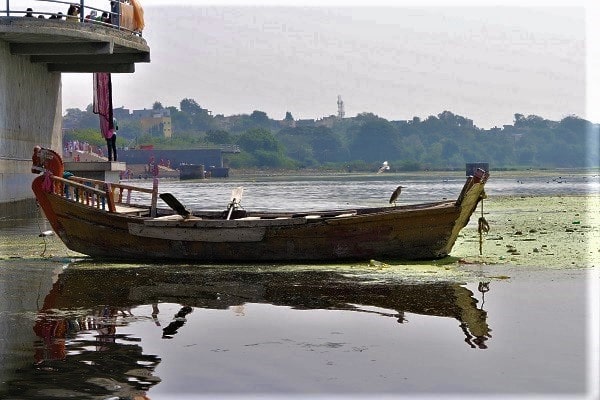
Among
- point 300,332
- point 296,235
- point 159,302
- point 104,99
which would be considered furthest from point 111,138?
point 300,332

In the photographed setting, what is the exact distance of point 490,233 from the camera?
910 inches

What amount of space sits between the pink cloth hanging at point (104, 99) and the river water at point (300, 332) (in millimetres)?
19485

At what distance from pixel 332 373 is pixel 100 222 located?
9.66 m

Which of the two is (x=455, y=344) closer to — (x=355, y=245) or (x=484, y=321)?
(x=484, y=321)

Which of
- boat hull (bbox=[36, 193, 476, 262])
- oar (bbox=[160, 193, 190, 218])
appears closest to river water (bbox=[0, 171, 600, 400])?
boat hull (bbox=[36, 193, 476, 262])

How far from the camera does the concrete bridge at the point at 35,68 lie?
2598 cm

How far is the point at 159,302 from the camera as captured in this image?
41.2ft

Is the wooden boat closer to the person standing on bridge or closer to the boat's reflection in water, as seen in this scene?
the boat's reflection in water

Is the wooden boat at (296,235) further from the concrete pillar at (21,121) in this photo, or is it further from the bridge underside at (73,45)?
the concrete pillar at (21,121)

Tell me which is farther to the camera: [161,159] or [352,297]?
[161,159]

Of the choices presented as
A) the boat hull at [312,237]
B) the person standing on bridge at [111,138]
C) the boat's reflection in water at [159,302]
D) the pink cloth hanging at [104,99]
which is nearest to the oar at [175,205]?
the boat hull at [312,237]

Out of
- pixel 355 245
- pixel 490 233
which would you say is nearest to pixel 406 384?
pixel 355 245

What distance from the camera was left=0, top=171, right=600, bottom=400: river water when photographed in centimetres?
817

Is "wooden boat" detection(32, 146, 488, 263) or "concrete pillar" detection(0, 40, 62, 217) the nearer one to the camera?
"wooden boat" detection(32, 146, 488, 263)
